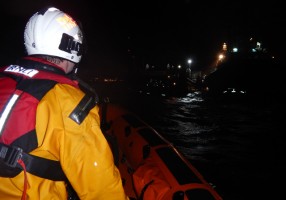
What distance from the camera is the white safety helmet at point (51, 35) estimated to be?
193cm

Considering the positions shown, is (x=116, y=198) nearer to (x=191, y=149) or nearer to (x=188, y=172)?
(x=188, y=172)

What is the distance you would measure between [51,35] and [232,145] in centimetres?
884

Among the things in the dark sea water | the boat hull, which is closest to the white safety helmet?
the boat hull

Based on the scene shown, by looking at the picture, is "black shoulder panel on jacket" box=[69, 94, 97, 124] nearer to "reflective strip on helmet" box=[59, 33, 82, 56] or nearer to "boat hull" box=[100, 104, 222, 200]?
"reflective strip on helmet" box=[59, 33, 82, 56]

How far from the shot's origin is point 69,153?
1.54 m

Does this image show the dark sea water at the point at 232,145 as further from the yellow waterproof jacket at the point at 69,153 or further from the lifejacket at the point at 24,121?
the lifejacket at the point at 24,121

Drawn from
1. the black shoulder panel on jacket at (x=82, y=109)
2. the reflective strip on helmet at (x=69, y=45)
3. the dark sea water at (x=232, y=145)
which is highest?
the reflective strip on helmet at (x=69, y=45)

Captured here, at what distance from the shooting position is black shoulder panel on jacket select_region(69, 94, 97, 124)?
1571 mm

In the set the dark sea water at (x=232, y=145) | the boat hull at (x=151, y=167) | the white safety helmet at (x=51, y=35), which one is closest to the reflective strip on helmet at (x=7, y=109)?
the white safety helmet at (x=51, y=35)

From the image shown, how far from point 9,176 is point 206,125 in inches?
474

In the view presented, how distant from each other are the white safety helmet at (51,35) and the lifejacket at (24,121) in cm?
33

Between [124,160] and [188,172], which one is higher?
[188,172]

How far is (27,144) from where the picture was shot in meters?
1.55

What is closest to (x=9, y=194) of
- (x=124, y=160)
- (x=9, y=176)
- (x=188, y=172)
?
(x=9, y=176)
